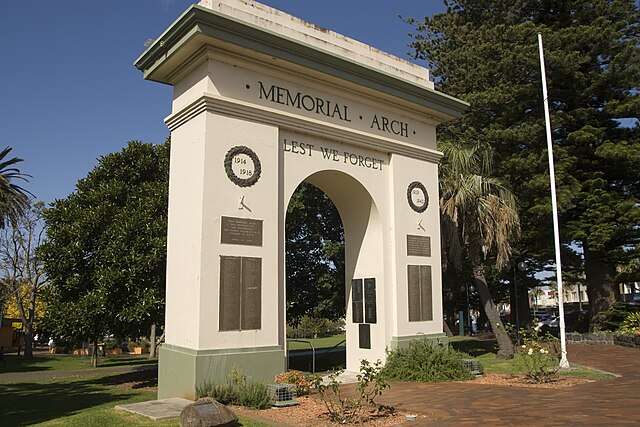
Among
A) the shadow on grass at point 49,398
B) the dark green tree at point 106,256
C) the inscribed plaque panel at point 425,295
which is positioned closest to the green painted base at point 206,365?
the shadow on grass at point 49,398

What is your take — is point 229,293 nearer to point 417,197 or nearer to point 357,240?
point 357,240

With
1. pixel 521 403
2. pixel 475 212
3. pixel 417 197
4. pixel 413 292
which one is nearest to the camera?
pixel 521 403

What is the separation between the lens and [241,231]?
10523 mm

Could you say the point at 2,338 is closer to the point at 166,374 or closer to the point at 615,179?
the point at 166,374

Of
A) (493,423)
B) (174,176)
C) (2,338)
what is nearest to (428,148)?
(174,176)

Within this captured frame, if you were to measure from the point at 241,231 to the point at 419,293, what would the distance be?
5296mm

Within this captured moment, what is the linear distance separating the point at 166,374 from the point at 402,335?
5563mm

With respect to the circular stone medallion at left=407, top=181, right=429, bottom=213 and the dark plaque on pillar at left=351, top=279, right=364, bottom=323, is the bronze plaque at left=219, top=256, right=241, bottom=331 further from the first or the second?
the circular stone medallion at left=407, top=181, right=429, bottom=213

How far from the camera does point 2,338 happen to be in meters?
42.4

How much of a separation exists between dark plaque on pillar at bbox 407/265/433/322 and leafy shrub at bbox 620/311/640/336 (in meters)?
9.86

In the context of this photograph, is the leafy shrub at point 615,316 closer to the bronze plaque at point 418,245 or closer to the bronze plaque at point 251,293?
the bronze plaque at point 418,245

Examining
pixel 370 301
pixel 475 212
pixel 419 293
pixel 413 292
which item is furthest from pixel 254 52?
pixel 475 212

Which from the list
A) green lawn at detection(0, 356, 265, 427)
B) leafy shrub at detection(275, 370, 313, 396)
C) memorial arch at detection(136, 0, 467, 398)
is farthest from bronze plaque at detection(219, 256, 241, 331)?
green lawn at detection(0, 356, 265, 427)

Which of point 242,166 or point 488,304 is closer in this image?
point 242,166
